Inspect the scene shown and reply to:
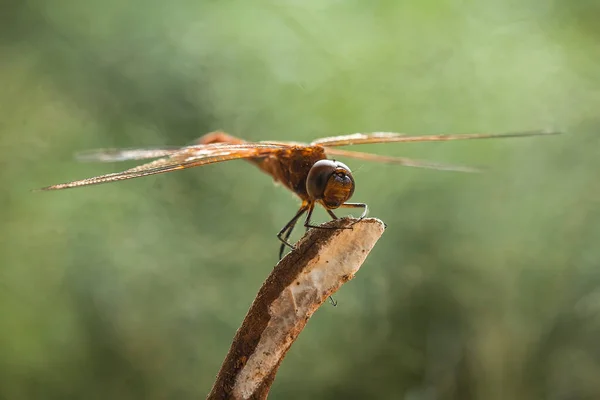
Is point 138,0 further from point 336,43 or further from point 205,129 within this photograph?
point 336,43

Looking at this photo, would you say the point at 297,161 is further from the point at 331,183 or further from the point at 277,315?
the point at 277,315

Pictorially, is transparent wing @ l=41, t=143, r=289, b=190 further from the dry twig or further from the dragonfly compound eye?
the dry twig

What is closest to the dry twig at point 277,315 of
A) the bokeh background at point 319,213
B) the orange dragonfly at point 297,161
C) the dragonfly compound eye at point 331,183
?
the orange dragonfly at point 297,161

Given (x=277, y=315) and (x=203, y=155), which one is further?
(x=203, y=155)

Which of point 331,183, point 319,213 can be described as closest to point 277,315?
point 331,183

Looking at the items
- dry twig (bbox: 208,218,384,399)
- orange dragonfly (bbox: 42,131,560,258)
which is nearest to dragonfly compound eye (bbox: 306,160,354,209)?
orange dragonfly (bbox: 42,131,560,258)
